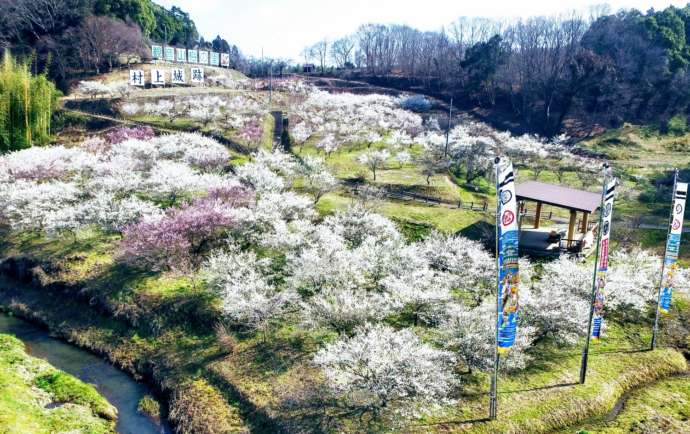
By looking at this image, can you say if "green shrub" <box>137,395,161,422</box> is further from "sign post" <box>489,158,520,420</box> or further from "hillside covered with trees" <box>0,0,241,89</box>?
"hillside covered with trees" <box>0,0,241,89</box>

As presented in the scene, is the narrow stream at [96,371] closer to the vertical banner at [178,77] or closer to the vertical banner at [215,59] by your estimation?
the vertical banner at [178,77]

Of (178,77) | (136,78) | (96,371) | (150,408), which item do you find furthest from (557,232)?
(178,77)

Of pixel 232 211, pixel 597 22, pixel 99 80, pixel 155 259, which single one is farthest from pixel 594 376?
pixel 597 22

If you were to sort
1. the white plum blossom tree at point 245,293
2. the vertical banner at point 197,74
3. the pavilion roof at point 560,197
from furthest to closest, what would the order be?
the vertical banner at point 197,74 < the pavilion roof at point 560,197 < the white plum blossom tree at point 245,293

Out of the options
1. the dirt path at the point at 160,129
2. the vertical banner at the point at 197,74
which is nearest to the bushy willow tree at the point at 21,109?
the dirt path at the point at 160,129

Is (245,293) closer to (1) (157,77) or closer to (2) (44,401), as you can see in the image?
(2) (44,401)
